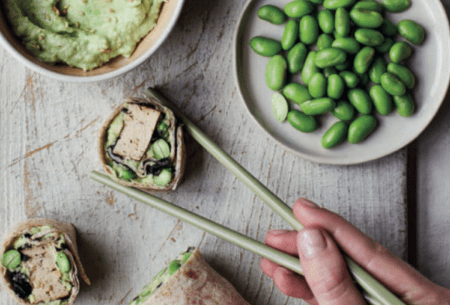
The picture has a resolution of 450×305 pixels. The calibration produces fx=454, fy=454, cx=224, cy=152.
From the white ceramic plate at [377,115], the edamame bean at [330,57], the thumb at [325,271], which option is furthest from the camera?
the white ceramic plate at [377,115]

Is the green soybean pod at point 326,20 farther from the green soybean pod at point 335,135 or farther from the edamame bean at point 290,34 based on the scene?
the green soybean pod at point 335,135

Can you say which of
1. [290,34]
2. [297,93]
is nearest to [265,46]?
[290,34]

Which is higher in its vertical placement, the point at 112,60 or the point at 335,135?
the point at 112,60

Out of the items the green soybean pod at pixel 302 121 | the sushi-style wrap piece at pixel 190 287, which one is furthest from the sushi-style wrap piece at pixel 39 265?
the green soybean pod at pixel 302 121

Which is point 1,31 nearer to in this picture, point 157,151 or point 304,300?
point 157,151

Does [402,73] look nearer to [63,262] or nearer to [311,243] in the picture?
[311,243]

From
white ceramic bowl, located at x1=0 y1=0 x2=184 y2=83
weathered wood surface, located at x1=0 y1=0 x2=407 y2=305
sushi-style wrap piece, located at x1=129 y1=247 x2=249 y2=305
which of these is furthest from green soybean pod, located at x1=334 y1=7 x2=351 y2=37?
sushi-style wrap piece, located at x1=129 y1=247 x2=249 y2=305

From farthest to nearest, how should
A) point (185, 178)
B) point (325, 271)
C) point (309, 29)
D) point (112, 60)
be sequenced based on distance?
point (185, 178)
point (309, 29)
point (112, 60)
point (325, 271)
